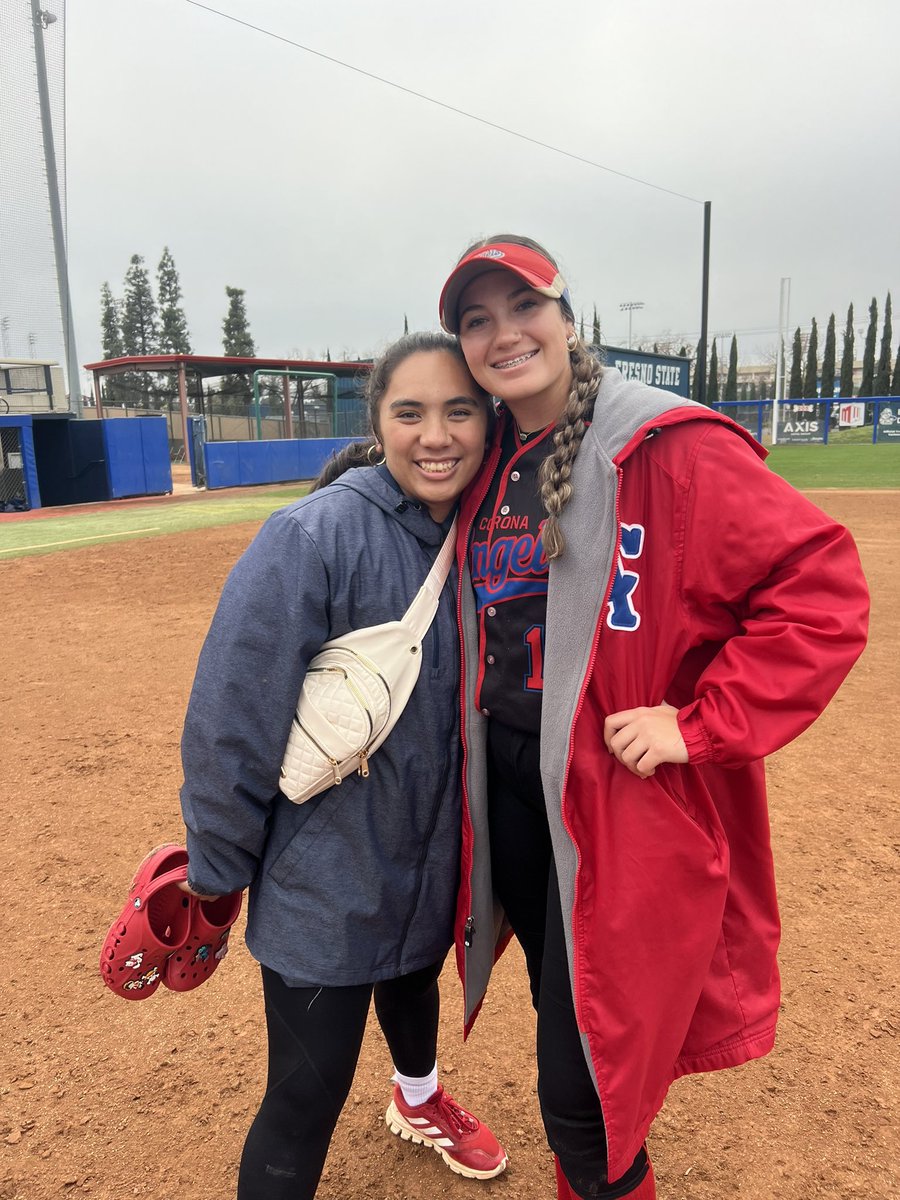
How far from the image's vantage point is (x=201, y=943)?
5.86 feet

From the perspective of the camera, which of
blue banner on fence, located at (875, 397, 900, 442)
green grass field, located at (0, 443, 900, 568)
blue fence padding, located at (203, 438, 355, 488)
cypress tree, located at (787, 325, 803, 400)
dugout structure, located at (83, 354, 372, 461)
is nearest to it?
green grass field, located at (0, 443, 900, 568)

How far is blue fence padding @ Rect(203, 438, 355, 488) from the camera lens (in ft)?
75.2

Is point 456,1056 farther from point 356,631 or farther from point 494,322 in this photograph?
point 494,322

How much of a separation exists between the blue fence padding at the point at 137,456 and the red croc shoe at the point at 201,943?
19.6m

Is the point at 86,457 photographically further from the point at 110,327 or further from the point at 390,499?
the point at 110,327

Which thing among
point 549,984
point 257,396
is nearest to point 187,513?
point 257,396

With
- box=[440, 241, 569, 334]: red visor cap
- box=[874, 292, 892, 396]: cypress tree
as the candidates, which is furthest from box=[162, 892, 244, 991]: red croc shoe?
box=[874, 292, 892, 396]: cypress tree

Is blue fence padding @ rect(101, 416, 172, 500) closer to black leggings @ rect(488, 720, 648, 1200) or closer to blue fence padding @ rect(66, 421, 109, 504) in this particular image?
blue fence padding @ rect(66, 421, 109, 504)

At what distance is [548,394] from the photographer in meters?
1.68

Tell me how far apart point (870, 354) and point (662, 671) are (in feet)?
199

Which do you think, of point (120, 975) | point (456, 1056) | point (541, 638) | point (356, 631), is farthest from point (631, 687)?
point (456, 1056)

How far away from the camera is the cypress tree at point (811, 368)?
55000mm

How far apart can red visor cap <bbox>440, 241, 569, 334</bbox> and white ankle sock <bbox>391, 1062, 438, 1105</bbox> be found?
182 cm

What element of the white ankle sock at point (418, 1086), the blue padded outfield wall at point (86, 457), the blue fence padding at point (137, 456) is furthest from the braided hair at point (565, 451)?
the blue fence padding at point (137, 456)
